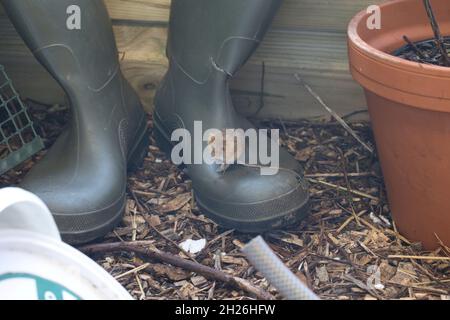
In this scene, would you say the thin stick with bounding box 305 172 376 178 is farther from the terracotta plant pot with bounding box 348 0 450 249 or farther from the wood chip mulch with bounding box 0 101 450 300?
the terracotta plant pot with bounding box 348 0 450 249

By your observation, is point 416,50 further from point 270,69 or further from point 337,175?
point 270,69

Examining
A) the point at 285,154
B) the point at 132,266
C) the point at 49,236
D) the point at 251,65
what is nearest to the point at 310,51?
the point at 251,65

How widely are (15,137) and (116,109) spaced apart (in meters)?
0.35

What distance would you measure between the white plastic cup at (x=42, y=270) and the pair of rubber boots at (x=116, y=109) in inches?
13.6

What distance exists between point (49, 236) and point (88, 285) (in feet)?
0.30

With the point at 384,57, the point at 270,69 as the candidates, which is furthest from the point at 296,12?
the point at 384,57

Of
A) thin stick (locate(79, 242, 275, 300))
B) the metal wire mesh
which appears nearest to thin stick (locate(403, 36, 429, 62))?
thin stick (locate(79, 242, 275, 300))

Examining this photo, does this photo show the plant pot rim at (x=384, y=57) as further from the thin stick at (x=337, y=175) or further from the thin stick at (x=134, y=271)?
the thin stick at (x=134, y=271)

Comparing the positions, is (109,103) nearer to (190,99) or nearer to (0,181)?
(190,99)

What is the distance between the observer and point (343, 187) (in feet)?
4.80

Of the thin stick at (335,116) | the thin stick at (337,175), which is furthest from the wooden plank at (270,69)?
the thin stick at (337,175)

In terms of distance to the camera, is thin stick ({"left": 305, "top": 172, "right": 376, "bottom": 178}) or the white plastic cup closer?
the white plastic cup

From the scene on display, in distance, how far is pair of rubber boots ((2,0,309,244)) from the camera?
1285mm

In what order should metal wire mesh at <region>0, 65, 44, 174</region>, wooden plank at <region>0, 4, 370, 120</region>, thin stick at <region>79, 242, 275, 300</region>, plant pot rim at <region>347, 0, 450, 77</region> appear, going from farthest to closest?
wooden plank at <region>0, 4, 370, 120</region>
metal wire mesh at <region>0, 65, 44, 174</region>
thin stick at <region>79, 242, 275, 300</region>
plant pot rim at <region>347, 0, 450, 77</region>
